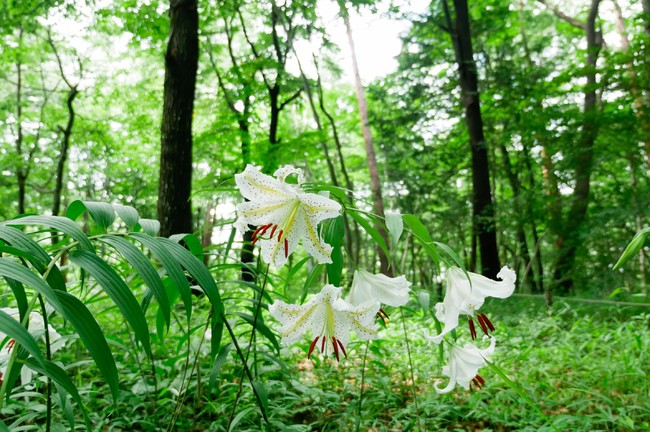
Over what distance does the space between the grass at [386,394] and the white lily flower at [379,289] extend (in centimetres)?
70

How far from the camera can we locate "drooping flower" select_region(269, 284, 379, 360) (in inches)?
32.1

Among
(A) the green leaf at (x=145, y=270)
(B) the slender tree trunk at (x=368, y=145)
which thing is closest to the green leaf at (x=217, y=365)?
(A) the green leaf at (x=145, y=270)

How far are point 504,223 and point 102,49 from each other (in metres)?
9.92

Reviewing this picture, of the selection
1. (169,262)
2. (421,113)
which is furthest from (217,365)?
(421,113)

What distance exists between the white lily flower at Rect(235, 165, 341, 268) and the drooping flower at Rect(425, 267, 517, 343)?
230 mm

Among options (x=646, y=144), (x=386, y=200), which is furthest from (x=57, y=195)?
(x=646, y=144)

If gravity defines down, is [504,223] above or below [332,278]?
above

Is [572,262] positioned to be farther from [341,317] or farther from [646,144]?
[341,317]

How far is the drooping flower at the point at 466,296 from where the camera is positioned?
2.57ft

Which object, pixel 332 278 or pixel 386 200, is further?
pixel 386 200

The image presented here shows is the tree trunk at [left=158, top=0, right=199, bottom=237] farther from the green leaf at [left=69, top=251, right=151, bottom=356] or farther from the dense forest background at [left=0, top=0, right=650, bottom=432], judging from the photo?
the green leaf at [left=69, top=251, right=151, bottom=356]

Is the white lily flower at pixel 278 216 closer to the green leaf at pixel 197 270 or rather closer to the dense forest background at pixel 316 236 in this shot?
the dense forest background at pixel 316 236

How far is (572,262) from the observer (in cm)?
432

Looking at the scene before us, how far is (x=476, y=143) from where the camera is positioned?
21.9 ft
